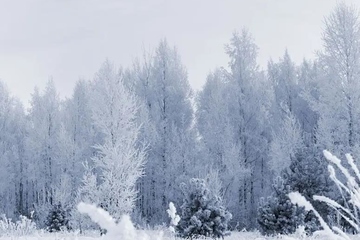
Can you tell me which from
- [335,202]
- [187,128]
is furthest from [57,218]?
[335,202]

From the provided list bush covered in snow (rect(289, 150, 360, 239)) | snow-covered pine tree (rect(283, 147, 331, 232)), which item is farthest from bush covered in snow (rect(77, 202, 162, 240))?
snow-covered pine tree (rect(283, 147, 331, 232))

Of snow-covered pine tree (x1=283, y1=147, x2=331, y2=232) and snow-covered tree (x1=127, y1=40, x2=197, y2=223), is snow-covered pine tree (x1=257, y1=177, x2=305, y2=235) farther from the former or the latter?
snow-covered tree (x1=127, y1=40, x2=197, y2=223)

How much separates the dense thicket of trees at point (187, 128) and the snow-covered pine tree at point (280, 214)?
5.86 feet

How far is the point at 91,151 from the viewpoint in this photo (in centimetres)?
3147

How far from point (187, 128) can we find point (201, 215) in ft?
44.6

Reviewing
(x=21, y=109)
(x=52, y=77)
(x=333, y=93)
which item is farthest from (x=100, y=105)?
(x=21, y=109)

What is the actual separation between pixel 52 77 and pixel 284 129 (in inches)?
665

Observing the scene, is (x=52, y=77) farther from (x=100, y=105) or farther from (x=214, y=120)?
(x=100, y=105)

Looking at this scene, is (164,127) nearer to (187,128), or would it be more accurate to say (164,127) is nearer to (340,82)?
(187,128)

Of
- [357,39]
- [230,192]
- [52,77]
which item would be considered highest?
[52,77]

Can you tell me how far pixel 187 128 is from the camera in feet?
94.5

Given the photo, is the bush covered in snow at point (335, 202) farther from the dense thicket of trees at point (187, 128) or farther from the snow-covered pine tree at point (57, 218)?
the snow-covered pine tree at point (57, 218)

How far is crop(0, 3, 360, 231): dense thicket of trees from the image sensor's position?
18.5m

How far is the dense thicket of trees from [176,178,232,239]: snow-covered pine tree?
237 centimetres
